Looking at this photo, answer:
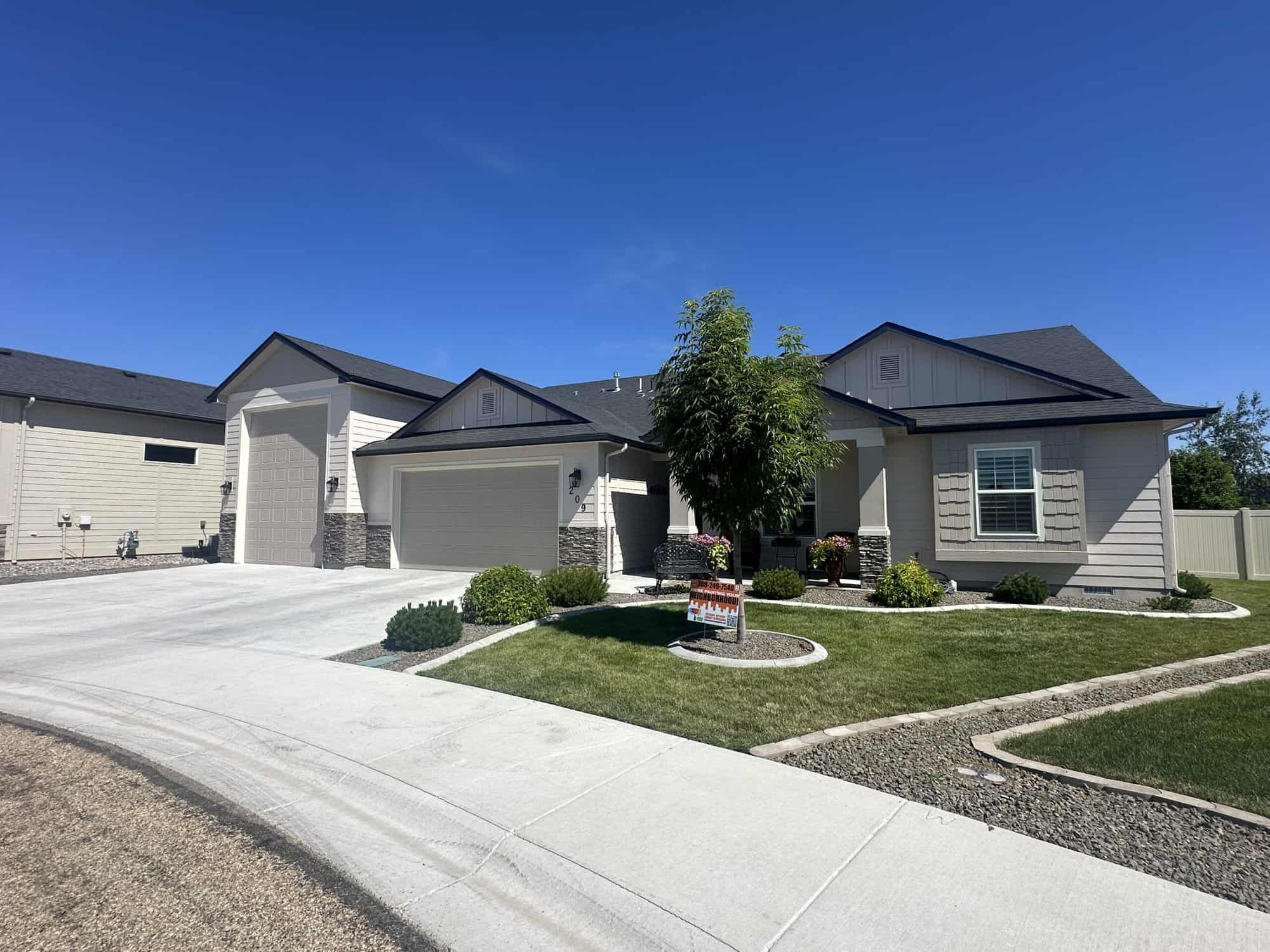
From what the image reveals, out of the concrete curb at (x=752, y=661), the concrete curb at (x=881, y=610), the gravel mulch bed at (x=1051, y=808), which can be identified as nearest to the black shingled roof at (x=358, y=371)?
the concrete curb at (x=881, y=610)

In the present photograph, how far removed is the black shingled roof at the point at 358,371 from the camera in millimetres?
17531

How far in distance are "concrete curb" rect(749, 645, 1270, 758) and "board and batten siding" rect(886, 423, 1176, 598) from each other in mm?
4622

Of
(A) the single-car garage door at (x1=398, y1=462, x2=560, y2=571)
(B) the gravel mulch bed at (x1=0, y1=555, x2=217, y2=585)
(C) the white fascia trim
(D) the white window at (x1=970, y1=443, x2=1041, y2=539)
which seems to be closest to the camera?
(D) the white window at (x1=970, y1=443, x2=1041, y2=539)

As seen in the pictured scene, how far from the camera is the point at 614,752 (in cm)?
478

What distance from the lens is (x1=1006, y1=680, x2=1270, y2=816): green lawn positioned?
4039mm

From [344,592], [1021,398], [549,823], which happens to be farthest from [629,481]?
[549,823]

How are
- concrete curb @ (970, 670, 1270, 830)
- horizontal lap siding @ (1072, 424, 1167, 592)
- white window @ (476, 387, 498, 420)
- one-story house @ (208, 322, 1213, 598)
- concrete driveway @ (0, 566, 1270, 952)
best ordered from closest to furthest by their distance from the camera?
concrete driveway @ (0, 566, 1270, 952), concrete curb @ (970, 670, 1270, 830), horizontal lap siding @ (1072, 424, 1167, 592), one-story house @ (208, 322, 1213, 598), white window @ (476, 387, 498, 420)

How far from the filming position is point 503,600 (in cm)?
952

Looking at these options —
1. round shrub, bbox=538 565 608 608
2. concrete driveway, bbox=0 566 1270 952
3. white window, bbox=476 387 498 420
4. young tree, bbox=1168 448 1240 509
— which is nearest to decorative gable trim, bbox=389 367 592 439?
white window, bbox=476 387 498 420

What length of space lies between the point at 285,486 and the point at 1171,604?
67.9ft

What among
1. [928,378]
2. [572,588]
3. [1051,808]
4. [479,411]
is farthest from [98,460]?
[1051,808]

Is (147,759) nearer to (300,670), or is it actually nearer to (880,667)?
(300,670)

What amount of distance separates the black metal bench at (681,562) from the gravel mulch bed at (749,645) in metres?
3.74

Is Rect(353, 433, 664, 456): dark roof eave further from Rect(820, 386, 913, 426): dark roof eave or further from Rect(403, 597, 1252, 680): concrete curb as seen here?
Rect(820, 386, 913, 426): dark roof eave
